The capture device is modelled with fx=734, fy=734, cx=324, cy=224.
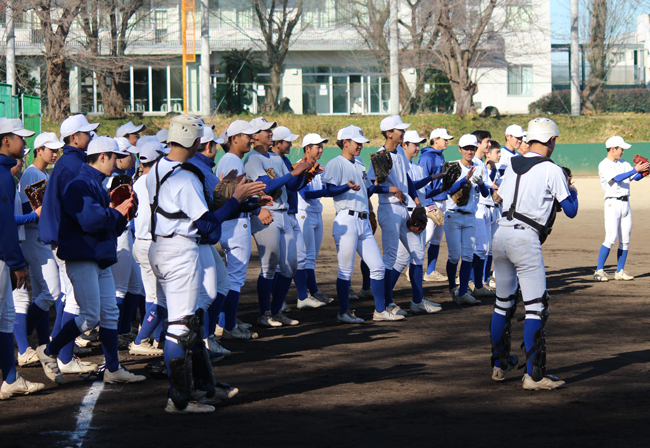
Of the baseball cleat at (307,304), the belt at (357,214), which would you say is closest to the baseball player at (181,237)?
the belt at (357,214)

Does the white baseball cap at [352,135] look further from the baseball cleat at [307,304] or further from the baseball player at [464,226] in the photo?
the baseball cleat at [307,304]

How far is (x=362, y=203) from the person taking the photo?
866cm

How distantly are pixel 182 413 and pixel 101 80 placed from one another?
3262 cm

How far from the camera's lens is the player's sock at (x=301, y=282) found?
973 centimetres

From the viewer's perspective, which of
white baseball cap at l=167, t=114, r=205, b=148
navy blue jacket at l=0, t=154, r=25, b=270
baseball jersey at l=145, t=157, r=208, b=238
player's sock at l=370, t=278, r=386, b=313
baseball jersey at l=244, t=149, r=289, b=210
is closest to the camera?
baseball jersey at l=145, t=157, r=208, b=238

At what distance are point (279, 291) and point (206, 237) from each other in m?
2.89

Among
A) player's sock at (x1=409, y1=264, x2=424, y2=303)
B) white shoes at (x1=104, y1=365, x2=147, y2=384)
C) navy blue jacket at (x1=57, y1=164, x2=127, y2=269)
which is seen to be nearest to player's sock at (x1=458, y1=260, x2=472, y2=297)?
player's sock at (x1=409, y1=264, x2=424, y2=303)

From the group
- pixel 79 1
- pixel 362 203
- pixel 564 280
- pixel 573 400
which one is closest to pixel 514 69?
pixel 79 1

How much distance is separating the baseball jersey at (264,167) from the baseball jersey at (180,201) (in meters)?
2.87

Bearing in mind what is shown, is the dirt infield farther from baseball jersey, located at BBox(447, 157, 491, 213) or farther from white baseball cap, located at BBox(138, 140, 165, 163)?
white baseball cap, located at BBox(138, 140, 165, 163)

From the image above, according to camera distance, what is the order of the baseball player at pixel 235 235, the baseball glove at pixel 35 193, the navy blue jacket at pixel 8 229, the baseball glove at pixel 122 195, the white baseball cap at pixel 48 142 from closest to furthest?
the navy blue jacket at pixel 8 229 < the baseball glove at pixel 122 195 < the baseball glove at pixel 35 193 < the white baseball cap at pixel 48 142 < the baseball player at pixel 235 235

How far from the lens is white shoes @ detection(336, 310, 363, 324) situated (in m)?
8.73

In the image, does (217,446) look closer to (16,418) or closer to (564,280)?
(16,418)

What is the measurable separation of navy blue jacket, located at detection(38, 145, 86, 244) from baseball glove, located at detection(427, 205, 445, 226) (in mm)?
5463
